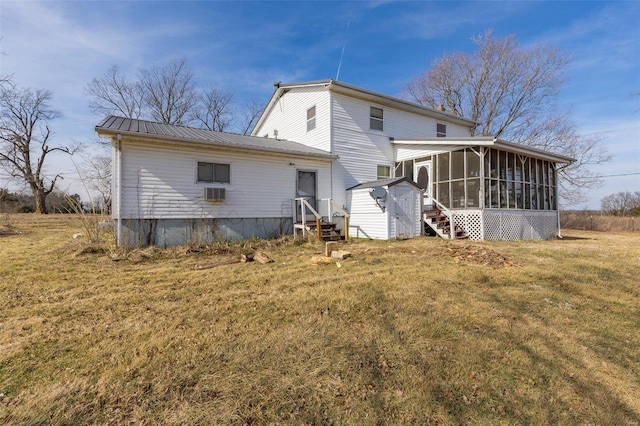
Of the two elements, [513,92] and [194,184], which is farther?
[513,92]

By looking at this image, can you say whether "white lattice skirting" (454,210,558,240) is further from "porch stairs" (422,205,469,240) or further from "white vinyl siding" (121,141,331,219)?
"white vinyl siding" (121,141,331,219)

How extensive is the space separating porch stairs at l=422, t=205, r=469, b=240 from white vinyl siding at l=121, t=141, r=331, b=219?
17.4ft

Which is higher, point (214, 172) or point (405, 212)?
point (214, 172)

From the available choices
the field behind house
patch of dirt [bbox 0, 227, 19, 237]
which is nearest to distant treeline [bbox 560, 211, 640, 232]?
the field behind house

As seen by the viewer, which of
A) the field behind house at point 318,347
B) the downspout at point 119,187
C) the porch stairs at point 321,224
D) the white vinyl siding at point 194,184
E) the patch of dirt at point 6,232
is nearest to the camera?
the field behind house at point 318,347

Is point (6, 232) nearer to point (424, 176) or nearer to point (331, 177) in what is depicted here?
point (331, 177)

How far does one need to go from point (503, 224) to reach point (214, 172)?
11284 mm

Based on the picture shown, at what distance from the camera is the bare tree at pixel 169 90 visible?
81.9ft

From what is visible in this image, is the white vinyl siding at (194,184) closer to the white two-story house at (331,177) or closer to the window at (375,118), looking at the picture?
the white two-story house at (331,177)

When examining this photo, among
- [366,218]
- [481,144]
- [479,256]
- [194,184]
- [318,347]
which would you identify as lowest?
[318,347]

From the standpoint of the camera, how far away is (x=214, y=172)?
9.43m

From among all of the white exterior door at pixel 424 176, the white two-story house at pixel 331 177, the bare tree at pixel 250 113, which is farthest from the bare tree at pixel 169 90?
the white exterior door at pixel 424 176

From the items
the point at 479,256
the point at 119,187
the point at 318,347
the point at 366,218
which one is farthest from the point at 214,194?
the point at 479,256

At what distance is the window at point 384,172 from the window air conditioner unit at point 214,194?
7.60m
